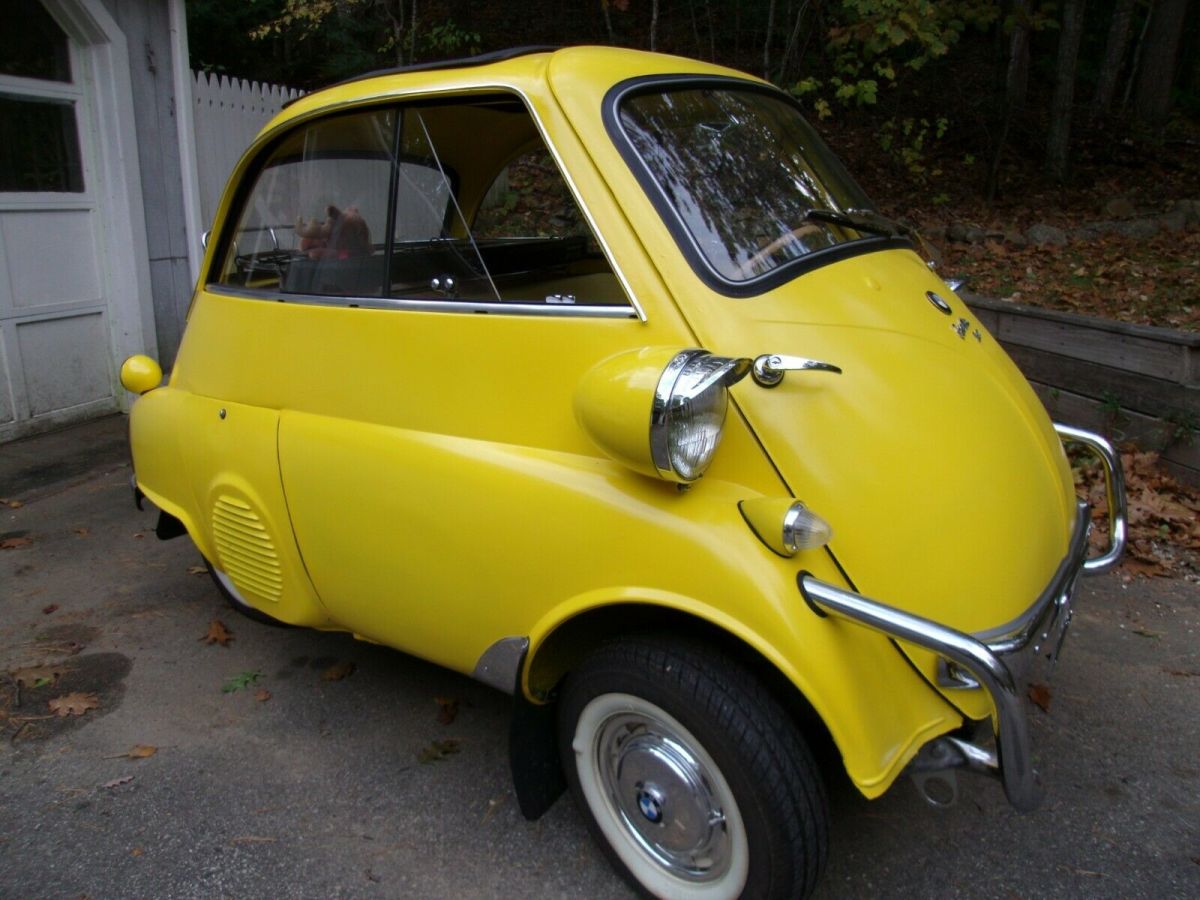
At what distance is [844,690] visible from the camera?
6.40ft

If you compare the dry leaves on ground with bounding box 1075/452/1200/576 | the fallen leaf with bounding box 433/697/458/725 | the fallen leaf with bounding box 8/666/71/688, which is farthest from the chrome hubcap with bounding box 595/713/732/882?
the dry leaves on ground with bounding box 1075/452/1200/576

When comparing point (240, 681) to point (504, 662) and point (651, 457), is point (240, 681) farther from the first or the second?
point (651, 457)

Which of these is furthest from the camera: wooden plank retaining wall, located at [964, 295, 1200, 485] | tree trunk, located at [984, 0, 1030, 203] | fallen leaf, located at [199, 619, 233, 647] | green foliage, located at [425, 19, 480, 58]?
green foliage, located at [425, 19, 480, 58]

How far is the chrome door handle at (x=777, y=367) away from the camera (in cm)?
210

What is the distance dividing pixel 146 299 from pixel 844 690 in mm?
6199

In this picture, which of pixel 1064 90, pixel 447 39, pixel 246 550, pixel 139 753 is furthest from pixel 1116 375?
pixel 447 39

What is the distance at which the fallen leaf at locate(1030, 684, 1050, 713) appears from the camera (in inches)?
129

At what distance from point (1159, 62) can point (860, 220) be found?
39.6 ft

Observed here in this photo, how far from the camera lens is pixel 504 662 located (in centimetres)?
248

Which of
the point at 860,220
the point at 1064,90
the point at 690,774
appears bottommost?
the point at 690,774

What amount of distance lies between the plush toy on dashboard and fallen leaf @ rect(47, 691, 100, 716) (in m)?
1.84

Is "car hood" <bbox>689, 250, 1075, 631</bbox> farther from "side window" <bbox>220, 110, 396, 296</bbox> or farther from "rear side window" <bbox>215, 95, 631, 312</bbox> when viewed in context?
"side window" <bbox>220, 110, 396, 296</bbox>

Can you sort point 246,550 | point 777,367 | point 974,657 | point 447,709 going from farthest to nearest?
1. point 447,709
2. point 246,550
3. point 777,367
4. point 974,657

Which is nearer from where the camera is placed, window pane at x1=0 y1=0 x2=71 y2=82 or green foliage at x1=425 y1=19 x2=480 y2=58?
window pane at x1=0 y1=0 x2=71 y2=82
